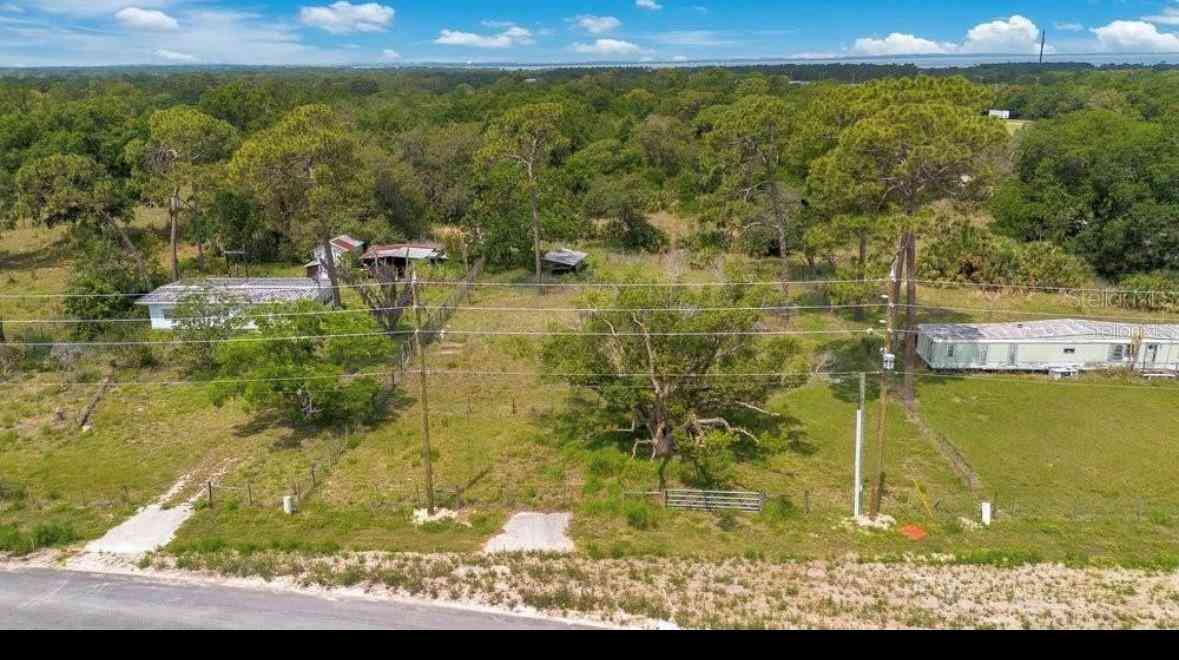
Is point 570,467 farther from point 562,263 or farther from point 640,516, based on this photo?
point 562,263

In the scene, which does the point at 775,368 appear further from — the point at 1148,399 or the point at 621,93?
the point at 621,93

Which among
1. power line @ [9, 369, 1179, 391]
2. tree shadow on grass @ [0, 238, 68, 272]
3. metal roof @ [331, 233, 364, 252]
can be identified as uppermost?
metal roof @ [331, 233, 364, 252]

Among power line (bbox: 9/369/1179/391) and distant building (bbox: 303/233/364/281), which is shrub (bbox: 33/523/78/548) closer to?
power line (bbox: 9/369/1179/391)

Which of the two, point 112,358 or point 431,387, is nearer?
point 431,387

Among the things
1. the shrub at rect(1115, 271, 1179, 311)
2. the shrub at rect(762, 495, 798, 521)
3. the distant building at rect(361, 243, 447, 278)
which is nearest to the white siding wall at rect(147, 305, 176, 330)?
the distant building at rect(361, 243, 447, 278)
